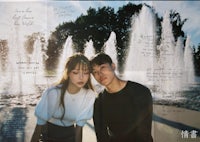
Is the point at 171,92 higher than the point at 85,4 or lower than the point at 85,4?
lower

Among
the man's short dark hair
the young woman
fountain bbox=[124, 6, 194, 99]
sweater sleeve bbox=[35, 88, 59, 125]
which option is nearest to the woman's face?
the young woman

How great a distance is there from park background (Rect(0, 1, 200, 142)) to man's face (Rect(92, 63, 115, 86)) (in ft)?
0.27

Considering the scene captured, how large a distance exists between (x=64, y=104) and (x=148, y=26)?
1.24m

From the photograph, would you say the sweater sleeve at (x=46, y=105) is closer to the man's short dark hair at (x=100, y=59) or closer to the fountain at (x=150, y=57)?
the fountain at (x=150, y=57)

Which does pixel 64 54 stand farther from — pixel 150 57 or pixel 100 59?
pixel 150 57

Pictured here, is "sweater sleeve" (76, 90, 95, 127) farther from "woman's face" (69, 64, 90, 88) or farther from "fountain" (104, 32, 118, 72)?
"fountain" (104, 32, 118, 72)

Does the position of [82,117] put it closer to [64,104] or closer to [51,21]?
[64,104]

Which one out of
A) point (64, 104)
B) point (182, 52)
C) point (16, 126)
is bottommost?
point (16, 126)

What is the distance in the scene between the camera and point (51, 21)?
144 inches

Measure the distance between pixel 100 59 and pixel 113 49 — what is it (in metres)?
0.18

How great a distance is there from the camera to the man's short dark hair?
3582 mm

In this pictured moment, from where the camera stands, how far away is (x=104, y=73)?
3.59 metres

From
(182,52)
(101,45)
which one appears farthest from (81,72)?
(182,52)

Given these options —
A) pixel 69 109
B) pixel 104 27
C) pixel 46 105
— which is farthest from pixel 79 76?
pixel 104 27
